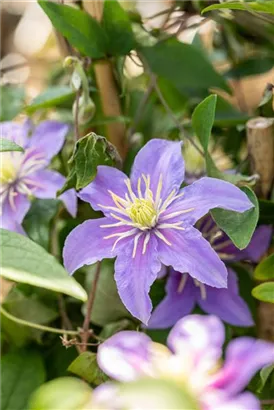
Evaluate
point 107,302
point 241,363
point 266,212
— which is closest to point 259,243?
point 266,212

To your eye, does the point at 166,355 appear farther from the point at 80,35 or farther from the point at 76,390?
the point at 80,35

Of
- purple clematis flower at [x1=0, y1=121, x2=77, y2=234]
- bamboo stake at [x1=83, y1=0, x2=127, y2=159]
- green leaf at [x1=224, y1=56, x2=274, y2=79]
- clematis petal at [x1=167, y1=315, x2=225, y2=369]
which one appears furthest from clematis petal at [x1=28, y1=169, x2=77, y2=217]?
green leaf at [x1=224, y1=56, x2=274, y2=79]

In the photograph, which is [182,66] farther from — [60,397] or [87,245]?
[60,397]

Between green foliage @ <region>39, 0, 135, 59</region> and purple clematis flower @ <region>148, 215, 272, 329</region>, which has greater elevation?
green foliage @ <region>39, 0, 135, 59</region>

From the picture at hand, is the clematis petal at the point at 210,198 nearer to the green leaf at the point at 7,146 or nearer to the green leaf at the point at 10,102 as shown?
the green leaf at the point at 7,146

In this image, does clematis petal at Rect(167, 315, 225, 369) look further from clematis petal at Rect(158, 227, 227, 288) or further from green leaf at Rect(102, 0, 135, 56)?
green leaf at Rect(102, 0, 135, 56)

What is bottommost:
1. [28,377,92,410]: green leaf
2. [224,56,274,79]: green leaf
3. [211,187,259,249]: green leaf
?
[224,56,274,79]: green leaf
